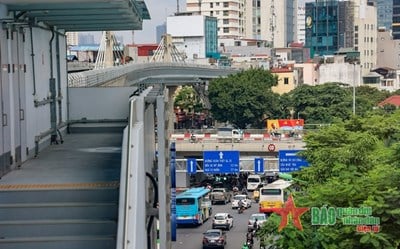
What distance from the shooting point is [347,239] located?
37.9ft

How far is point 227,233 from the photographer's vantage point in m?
30.6

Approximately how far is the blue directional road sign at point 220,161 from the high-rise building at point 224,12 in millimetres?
81958

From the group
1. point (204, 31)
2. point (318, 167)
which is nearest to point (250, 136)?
point (318, 167)

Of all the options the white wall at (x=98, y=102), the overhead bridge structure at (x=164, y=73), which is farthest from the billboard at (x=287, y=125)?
the white wall at (x=98, y=102)

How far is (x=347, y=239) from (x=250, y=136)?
3153 cm

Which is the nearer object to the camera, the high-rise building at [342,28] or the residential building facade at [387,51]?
the high-rise building at [342,28]

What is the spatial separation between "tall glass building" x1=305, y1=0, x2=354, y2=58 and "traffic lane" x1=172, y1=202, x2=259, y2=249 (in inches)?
2915

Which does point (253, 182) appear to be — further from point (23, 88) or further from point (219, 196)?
point (23, 88)

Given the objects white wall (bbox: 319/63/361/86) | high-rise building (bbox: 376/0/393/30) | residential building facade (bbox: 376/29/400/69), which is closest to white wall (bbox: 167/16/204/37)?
white wall (bbox: 319/63/361/86)

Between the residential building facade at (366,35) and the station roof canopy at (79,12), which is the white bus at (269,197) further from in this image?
the residential building facade at (366,35)

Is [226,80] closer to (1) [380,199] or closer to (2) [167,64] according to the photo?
(2) [167,64]

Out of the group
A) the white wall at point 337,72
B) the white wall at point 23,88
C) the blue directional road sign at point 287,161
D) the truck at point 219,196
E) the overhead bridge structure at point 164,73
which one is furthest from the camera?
the white wall at point 337,72

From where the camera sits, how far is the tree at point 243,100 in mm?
58250

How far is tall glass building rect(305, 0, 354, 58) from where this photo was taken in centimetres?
10738
